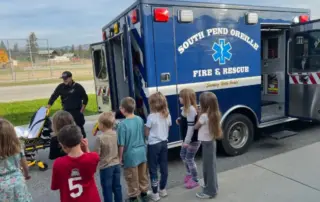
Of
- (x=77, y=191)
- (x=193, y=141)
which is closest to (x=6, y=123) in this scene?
(x=77, y=191)

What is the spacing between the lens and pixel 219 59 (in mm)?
4770

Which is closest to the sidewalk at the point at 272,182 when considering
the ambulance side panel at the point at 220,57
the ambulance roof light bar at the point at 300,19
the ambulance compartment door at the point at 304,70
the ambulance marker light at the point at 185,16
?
the ambulance compartment door at the point at 304,70

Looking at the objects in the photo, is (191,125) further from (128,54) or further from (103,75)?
(103,75)

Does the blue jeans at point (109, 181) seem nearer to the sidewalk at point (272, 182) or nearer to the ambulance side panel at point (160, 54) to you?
the sidewalk at point (272, 182)

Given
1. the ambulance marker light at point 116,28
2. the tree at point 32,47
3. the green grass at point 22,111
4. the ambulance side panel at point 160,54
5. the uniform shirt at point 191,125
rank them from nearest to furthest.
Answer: the uniform shirt at point 191,125 < the ambulance side panel at point 160,54 < the ambulance marker light at point 116,28 < the green grass at point 22,111 < the tree at point 32,47

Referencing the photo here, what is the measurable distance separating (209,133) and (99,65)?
349 centimetres

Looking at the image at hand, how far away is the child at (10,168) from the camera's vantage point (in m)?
2.43

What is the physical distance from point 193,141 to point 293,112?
3.06 metres

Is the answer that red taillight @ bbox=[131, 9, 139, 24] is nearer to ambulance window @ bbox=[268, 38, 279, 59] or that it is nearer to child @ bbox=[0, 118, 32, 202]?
child @ bbox=[0, 118, 32, 202]

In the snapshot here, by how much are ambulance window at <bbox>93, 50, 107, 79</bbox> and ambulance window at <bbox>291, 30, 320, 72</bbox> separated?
151 inches

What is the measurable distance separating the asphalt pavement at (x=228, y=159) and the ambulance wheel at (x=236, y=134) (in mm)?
147

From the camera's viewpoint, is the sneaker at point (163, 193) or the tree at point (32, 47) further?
the tree at point (32, 47)

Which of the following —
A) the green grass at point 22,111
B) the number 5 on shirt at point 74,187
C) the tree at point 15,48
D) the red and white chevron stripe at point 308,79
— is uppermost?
the tree at point 15,48

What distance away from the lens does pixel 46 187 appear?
14.4ft
